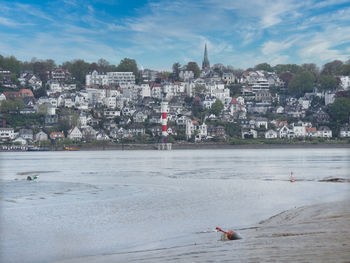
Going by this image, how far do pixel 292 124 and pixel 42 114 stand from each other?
67.0m

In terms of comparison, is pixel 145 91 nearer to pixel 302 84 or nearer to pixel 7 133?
pixel 302 84

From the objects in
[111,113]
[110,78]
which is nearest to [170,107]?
[111,113]

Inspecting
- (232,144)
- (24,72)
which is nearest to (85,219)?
(232,144)

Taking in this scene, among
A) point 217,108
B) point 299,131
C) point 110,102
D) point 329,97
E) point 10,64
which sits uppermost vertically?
point 10,64

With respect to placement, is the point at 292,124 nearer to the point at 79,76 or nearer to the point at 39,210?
the point at 79,76

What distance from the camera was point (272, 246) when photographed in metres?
13.0

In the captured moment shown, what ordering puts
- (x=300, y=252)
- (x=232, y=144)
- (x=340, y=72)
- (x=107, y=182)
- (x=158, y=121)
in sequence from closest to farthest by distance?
(x=300, y=252) → (x=107, y=182) → (x=232, y=144) → (x=158, y=121) → (x=340, y=72)

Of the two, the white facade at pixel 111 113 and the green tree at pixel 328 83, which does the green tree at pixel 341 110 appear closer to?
the green tree at pixel 328 83

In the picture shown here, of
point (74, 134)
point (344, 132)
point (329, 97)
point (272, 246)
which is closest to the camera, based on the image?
point (272, 246)

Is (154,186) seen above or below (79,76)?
below

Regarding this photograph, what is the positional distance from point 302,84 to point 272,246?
166532 mm

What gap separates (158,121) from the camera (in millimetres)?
146875

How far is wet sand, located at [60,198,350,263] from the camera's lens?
38.9 feet

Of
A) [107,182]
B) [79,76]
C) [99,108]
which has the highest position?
[79,76]
